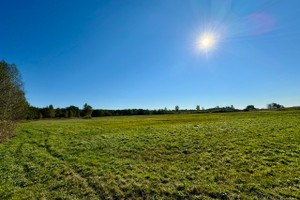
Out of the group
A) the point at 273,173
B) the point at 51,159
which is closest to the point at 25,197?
the point at 51,159

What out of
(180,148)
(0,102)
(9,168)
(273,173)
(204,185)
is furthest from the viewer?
(0,102)

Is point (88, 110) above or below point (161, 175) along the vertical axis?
above

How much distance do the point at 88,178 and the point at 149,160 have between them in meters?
6.61

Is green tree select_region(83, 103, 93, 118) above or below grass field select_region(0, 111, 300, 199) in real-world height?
above

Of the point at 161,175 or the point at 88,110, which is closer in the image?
the point at 161,175

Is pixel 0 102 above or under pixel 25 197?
above

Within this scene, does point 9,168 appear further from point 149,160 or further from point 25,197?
point 149,160

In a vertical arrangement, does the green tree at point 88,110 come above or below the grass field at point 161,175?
above

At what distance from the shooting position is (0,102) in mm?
26969

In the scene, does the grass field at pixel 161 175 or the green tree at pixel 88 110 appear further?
the green tree at pixel 88 110

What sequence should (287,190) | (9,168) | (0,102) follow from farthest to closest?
(0,102) < (9,168) < (287,190)

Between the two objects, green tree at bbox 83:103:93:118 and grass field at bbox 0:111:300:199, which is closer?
grass field at bbox 0:111:300:199

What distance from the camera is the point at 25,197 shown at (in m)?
8.64

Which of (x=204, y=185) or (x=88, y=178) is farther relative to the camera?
(x=88, y=178)
